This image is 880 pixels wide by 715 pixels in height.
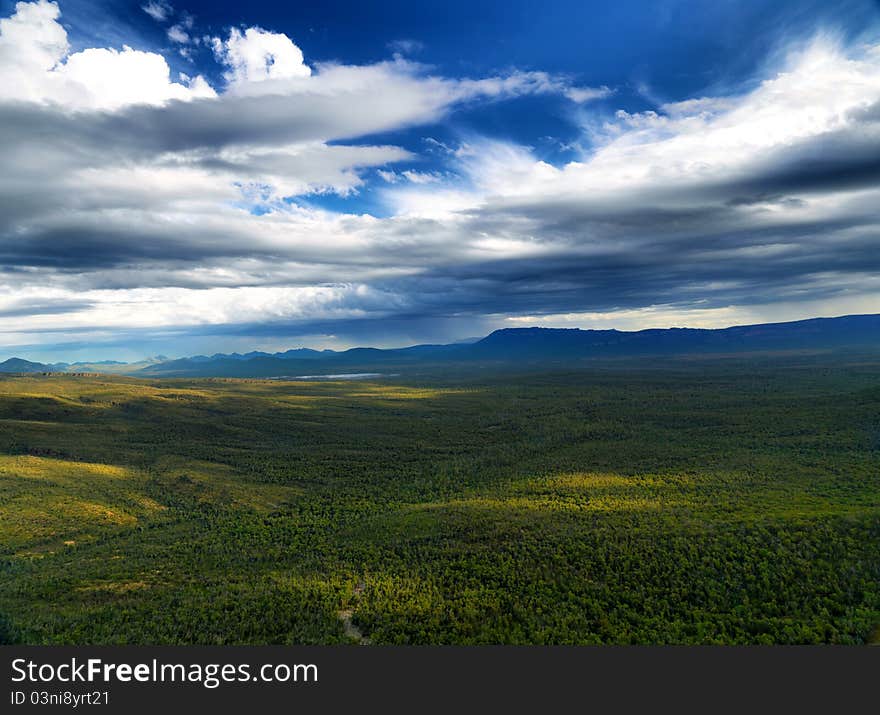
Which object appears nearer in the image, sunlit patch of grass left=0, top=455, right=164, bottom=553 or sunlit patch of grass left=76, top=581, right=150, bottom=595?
sunlit patch of grass left=76, top=581, right=150, bottom=595

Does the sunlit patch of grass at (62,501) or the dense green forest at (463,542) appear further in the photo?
the sunlit patch of grass at (62,501)

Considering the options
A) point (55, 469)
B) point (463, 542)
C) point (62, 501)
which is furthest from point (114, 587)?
point (55, 469)

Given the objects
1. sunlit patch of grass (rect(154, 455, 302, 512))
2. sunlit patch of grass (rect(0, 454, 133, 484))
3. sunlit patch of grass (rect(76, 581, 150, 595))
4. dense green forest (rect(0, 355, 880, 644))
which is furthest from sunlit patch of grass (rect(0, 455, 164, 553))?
sunlit patch of grass (rect(76, 581, 150, 595))

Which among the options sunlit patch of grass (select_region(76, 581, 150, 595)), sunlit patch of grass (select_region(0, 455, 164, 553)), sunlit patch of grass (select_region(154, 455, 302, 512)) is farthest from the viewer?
sunlit patch of grass (select_region(154, 455, 302, 512))

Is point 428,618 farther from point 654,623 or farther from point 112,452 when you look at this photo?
point 112,452

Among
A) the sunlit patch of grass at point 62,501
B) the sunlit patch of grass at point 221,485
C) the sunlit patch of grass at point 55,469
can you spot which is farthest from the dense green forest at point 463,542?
the sunlit patch of grass at point 55,469

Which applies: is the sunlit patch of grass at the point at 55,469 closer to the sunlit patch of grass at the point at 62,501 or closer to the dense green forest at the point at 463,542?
the sunlit patch of grass at the point at 62,501

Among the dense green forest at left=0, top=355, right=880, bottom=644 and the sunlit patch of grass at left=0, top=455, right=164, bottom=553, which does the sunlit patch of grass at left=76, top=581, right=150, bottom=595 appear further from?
the sunlit patch of grass at left=0, top=455, right=164, bottom=553

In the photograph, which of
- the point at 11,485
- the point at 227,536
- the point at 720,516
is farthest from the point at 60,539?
the point at 720,516

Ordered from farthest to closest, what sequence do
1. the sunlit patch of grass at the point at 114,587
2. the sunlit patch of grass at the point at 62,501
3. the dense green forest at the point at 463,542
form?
the sunlit patch of grass at the point at 62,501 < the sunlit patch of grass at the point at 114,587 < the dense green forest at the point at 463,542
